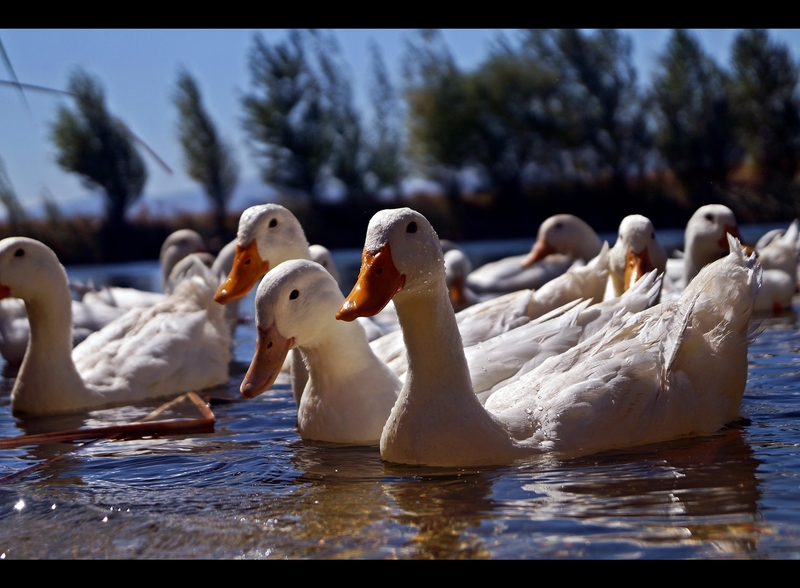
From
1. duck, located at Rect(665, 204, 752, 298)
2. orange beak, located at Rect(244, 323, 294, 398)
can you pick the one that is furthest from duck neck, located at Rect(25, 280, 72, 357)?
duck, located at Rect(665, 204, 752, 298)

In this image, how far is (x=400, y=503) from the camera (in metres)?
3.64

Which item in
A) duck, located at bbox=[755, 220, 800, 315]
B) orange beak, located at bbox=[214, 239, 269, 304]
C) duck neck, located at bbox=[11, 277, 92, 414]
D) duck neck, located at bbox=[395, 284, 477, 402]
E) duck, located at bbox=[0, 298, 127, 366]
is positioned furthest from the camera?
duck, located at bbox=[755, 220, 800, 315]

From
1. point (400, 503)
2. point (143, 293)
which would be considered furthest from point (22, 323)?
point (400, 503)

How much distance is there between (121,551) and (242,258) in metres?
2.76

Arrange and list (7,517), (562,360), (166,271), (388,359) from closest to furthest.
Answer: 1. (7,517)
2. (562,360)
3. (388,359)
4. (166,271)

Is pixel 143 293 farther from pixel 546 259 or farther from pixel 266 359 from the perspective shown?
pixel 266 359

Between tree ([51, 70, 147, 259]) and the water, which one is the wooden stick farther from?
tree ([51, 70, 147, 259])

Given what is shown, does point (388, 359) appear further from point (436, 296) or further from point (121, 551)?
point (121, 551)

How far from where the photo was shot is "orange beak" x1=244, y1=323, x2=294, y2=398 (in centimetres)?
448

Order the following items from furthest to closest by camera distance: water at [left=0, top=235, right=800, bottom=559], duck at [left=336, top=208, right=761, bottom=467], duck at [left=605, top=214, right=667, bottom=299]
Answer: duck at [left=605, top=214, right=667, bottom=299]
duck at [left=336, top=208, right=761, bottom=467]
water at [left=0, top=235, right=800, bottom=559]

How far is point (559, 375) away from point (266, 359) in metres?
1.31

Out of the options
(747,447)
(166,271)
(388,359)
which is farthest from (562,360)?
(166,271)

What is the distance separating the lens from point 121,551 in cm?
330

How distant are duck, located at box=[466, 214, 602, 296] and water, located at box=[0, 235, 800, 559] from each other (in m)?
5.43
